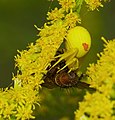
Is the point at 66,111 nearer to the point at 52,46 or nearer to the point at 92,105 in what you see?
the point at 52,46

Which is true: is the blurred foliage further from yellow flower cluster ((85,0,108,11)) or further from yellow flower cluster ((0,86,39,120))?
yellow flower cluster ((0,86,39,120))

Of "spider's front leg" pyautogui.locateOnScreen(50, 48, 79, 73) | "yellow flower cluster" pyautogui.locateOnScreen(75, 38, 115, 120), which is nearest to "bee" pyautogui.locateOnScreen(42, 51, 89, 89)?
"spider's front leg" pyautogui.locateOnScreen(50, 48, 79, 73)

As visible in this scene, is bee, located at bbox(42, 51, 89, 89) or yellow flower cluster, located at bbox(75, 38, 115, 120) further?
bee, located at bbox(42, 51, 89, 89)

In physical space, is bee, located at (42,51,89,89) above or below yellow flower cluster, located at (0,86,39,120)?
above

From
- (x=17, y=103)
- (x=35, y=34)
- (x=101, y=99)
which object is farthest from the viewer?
(x=35, y=34)

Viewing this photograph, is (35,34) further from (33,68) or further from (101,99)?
(101,99)

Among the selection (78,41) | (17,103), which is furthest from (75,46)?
(17,103)
